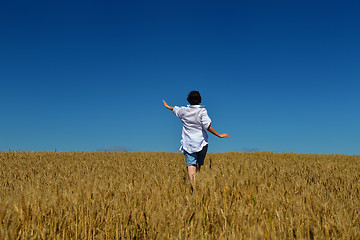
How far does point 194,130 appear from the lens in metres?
5.95

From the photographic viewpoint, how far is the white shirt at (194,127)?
582cm

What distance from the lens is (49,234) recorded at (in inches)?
109

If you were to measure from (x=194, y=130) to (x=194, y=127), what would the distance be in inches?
2.6

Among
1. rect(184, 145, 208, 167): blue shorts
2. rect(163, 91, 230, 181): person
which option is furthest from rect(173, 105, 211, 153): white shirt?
rect(184, 145, 208, 167): blue shorts

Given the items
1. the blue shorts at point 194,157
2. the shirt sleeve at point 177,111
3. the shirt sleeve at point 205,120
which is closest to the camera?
the shirt sleeve at point 205,120

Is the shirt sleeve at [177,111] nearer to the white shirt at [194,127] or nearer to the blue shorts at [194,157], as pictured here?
the white shirt at [194,127]

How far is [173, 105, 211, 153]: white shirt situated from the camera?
5824 mm

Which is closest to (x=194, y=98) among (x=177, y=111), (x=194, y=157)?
(x=177, y=111)

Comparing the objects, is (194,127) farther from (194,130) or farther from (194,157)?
(194,157)

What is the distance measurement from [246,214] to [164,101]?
4.23 meters

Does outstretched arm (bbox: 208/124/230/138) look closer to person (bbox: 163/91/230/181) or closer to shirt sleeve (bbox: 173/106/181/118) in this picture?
person (bbox: 163/91/230/181)

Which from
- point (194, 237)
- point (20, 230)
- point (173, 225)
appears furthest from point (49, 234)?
point (194, 237)

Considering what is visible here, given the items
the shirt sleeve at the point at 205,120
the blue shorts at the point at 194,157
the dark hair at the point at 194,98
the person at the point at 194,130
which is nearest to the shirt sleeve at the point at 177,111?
the person at the point at 194,130

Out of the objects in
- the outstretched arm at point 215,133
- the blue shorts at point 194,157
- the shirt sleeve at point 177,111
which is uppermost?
the shirt sleeve at point 177,111
